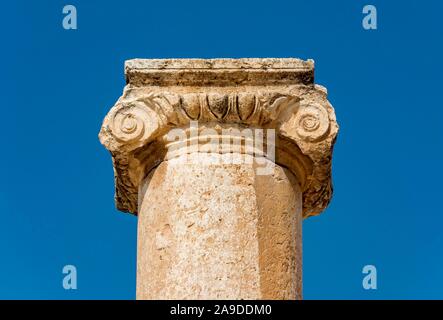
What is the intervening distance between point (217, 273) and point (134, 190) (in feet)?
5.80

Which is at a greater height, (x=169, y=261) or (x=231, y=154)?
(x=231, y=154)

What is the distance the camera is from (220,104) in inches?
397

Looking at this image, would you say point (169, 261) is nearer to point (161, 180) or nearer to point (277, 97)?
point (161, 180)

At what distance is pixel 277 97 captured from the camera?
10.1 meters

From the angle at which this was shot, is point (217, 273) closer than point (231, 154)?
Yes

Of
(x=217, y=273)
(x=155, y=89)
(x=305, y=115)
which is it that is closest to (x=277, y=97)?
(x=305, y=115)

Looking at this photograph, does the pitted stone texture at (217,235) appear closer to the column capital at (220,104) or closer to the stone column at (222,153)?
the stone column at (222,153)

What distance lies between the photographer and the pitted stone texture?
9469 mm

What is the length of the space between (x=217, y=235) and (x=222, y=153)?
80 centimetres

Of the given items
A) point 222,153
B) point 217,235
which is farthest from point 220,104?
point 217,235

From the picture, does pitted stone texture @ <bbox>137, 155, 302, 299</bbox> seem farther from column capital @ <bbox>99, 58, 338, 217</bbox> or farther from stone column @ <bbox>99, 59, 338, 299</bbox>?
column capital @ <bbox>99, 58, 338, 217</bbox>

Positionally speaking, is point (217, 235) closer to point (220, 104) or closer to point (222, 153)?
point (222, 153)

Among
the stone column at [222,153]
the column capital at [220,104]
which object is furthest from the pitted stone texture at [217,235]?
the column capital at [220,104]
